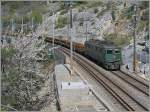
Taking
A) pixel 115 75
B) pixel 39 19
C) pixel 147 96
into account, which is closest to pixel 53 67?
pixel 115 75

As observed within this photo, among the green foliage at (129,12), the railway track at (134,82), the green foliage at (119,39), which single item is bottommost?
the railway track at (134,82)

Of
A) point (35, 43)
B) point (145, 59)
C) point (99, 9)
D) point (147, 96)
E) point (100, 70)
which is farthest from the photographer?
point (99, 9)

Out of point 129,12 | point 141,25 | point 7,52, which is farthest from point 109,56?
point 129,12

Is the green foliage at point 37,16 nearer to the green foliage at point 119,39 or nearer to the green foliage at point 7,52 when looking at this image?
the green foliage at point 119,39

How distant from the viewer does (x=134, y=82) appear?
112 ft

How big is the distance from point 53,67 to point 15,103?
18208 millimetres

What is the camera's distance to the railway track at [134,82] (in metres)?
30.5

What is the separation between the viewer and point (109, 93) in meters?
29.4

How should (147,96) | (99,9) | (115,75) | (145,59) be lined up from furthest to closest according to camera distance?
(99,9) < (145,59) < (115,75) < (147,96)

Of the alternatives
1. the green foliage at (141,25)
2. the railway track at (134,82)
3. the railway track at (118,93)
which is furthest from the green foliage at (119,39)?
the railway track at (134,82)

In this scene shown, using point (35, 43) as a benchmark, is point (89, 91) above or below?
below

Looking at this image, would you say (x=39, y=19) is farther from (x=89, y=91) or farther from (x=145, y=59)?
(x=89, y=91)

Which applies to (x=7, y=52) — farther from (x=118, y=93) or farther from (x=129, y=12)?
(x=129, y=12)

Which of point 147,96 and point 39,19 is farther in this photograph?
point 39,19
